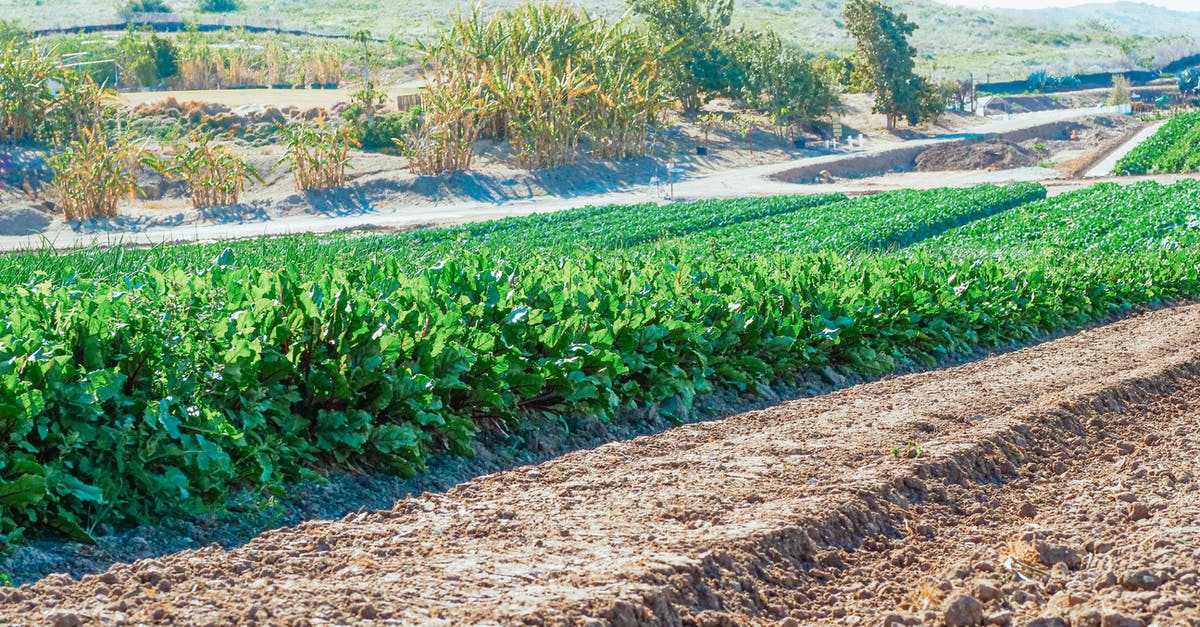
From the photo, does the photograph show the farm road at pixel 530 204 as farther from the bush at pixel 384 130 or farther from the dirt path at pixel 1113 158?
the bush at pixel 384 130

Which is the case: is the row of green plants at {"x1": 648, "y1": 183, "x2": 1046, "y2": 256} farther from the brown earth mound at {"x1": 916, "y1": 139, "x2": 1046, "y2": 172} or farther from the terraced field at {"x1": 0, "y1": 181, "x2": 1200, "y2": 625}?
the brown earth mound at {"x1": 916, "y1": 139, "x2": 1046, "y2": 172}

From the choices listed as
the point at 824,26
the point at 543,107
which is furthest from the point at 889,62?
the point at 824,26

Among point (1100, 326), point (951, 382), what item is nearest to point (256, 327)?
point (951, 382)

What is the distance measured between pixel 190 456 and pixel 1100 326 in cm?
929

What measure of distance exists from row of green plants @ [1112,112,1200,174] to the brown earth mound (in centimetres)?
335

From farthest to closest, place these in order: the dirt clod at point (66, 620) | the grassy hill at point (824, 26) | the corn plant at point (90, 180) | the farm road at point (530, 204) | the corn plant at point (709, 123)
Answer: the grassy hill at point (824, 26)
the corn plant at point (709, 123)
the corn plant at point (90, 180)
the farm road at point (530, 204)
the dirt clod at point (66, 620)

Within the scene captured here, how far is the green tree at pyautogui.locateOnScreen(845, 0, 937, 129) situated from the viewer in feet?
161

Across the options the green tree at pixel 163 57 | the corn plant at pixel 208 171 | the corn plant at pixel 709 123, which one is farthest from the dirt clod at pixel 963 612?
the green tree at pixel 163 57

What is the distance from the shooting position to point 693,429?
6.75m

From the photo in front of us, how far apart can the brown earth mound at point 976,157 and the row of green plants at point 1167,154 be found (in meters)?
3.35

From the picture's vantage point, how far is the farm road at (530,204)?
1000 inches

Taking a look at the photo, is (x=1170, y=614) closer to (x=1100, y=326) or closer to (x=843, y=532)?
(x=843, y=532)

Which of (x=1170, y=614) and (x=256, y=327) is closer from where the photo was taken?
(x=1170, y=614)

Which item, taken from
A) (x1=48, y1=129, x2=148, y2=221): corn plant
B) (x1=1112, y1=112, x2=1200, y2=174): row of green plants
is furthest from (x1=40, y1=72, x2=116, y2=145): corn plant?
(x1=1112, y1=112, x2=1200, y2=174): row of green plants
